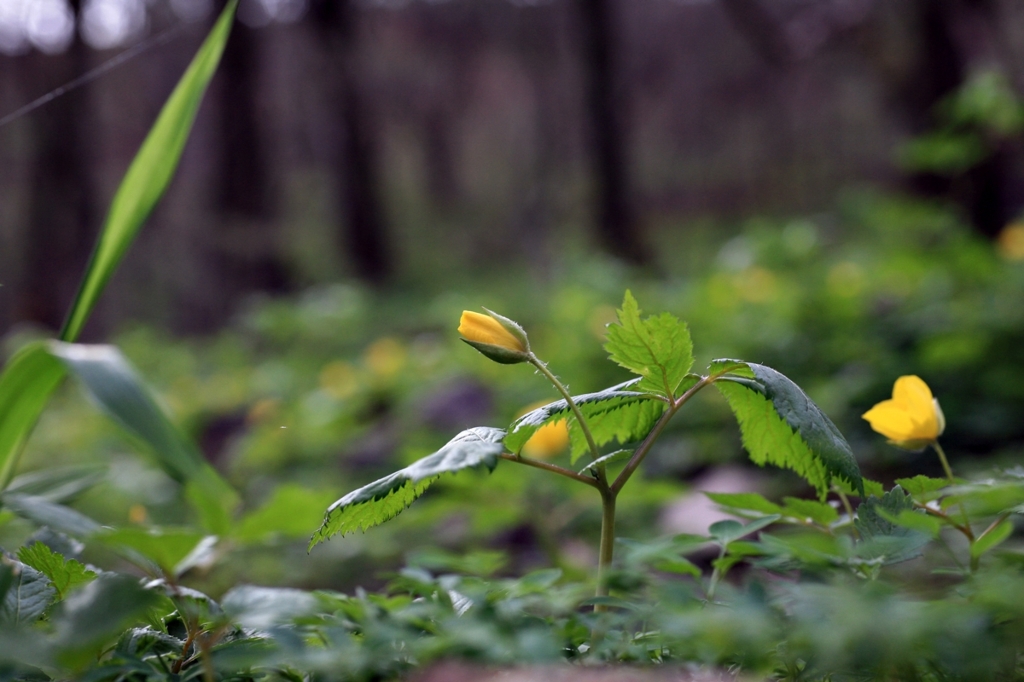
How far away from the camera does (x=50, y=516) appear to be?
44cm

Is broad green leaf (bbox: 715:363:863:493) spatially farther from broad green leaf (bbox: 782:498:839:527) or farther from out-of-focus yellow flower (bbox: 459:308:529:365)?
out-of-focus yellow flower (bbox: 459:308:529:365)

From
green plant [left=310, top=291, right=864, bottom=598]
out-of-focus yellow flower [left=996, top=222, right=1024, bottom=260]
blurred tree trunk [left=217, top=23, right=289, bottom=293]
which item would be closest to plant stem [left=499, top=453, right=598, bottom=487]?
green plant [left=310, top=291, right=864, bottom=598]

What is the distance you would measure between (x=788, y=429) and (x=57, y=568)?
1.78 feet

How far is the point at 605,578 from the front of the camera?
514 millimetres

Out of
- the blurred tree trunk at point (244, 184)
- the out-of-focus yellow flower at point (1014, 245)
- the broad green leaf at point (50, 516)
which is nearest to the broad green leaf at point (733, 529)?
the broad green leaf at point (50, 516)

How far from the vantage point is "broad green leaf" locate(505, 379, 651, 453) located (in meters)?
0.53

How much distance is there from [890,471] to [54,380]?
Answer: 1956 mm

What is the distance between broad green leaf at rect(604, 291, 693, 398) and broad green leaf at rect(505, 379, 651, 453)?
0.02m

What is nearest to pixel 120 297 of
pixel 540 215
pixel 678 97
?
pixel 540 215

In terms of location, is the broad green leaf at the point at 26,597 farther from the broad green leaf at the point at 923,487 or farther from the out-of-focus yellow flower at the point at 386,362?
the out-of-focus yellow flower at the point at 386,362

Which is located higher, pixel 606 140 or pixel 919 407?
pixel 606 140

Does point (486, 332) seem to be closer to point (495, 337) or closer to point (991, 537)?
point (495, 337)

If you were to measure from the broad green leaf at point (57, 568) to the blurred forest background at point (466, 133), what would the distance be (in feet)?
2.42

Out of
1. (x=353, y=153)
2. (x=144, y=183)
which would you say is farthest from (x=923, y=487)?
(x=353, y=153)
